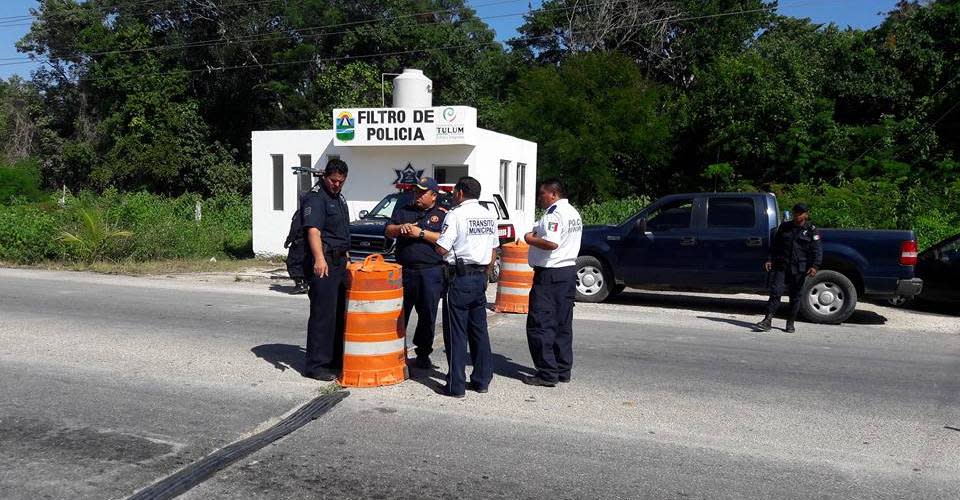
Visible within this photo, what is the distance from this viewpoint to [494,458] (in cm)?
539

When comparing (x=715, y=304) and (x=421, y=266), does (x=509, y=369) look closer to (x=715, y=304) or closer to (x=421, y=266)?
(x=421, y=266)

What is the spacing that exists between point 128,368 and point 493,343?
3.79m

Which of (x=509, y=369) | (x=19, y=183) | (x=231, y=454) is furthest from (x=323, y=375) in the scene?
(x=19, y=183)

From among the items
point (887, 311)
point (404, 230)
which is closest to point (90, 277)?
point (404, 230)

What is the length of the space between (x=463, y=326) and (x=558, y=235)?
1126 mm

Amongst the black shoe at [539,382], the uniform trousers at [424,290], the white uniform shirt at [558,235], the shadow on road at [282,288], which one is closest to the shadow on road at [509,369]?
the black shoe at [539,382]

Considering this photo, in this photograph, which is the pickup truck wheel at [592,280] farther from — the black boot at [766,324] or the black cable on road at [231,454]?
the black cable on road at [231,454]

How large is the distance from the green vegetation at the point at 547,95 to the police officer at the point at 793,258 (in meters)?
9.81

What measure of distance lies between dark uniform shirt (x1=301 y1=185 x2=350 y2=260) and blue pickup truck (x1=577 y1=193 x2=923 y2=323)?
642cm

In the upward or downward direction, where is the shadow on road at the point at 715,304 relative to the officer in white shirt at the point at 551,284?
downward

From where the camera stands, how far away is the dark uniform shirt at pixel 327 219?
23.1ft

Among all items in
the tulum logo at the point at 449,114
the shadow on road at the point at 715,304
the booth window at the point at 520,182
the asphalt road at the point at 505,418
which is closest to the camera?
the asphalt road at the point at 505,418

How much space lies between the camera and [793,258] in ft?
35.0

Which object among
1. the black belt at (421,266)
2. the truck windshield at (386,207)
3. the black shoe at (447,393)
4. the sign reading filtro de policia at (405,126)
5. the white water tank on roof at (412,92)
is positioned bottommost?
the black shoe at (447,393)
